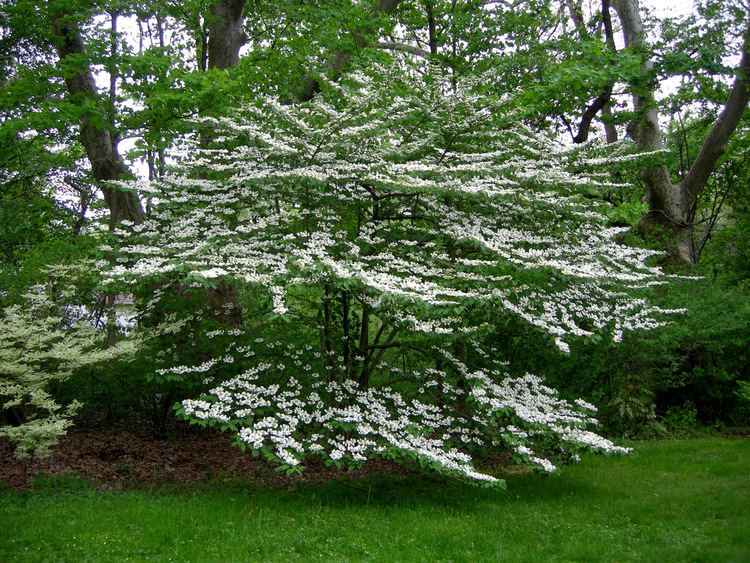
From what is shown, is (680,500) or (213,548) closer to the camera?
(213,548)

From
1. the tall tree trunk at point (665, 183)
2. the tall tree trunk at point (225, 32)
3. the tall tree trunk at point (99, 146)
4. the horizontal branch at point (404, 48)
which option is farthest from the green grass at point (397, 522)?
the horizontal branch at point (404, 48)

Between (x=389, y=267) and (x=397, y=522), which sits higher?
(x=389, y=267)

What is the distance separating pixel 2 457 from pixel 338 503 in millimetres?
4289

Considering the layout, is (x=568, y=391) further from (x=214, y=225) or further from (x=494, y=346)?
(x=214, y=225)

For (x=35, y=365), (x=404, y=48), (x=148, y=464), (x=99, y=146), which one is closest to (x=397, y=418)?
(x=148, y=464)

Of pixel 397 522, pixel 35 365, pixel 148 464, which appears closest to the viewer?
pixel 397 522

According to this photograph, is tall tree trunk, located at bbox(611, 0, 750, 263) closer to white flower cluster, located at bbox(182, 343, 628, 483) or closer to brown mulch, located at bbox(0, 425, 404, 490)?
white flower cluster, located at bbox(182, 343, 628, 483)

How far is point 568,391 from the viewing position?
9.19 m

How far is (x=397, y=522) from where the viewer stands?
545 centimetres

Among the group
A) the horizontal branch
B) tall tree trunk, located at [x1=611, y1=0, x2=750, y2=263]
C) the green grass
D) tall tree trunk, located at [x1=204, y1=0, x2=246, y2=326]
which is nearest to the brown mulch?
the green grass

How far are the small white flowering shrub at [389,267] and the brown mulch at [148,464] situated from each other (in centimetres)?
113

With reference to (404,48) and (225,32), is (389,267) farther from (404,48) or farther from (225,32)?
(404,48)

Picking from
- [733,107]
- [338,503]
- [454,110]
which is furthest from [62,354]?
[733,107]

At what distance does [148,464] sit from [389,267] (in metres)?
3.96
